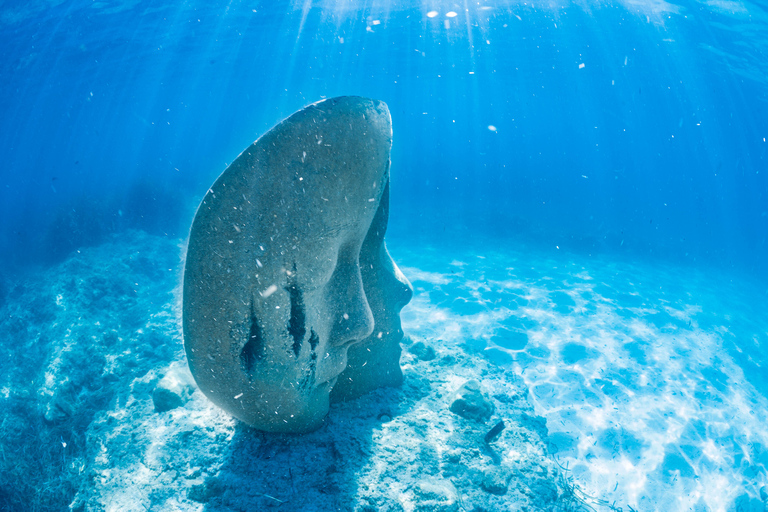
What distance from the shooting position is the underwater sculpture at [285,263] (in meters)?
2.56

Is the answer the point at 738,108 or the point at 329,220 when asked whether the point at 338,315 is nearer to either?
the point at 329,220

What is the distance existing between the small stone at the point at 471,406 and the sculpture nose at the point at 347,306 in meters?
2.12

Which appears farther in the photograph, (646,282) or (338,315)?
(646,282)

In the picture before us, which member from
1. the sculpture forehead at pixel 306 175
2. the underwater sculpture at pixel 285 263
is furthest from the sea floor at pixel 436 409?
the sculpture forehead at pixel 306 175

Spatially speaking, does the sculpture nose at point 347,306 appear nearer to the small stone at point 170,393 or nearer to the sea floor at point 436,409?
the sea floor at point 436,409

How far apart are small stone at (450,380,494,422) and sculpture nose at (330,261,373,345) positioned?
212cm

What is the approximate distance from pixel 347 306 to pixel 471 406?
2559 mm

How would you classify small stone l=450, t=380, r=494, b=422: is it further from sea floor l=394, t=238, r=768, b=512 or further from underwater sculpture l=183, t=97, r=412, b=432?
underwater sculpture l=183, t=97, r=412, b=432

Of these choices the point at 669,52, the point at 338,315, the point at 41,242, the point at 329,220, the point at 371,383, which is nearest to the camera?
the point at 329,220

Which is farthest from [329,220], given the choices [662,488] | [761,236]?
[761,236]

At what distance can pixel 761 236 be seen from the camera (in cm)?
Result: 4450

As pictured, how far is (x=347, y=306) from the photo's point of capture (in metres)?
3.58

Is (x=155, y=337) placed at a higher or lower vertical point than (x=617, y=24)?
lower

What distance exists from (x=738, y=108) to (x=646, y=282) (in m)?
37.7
